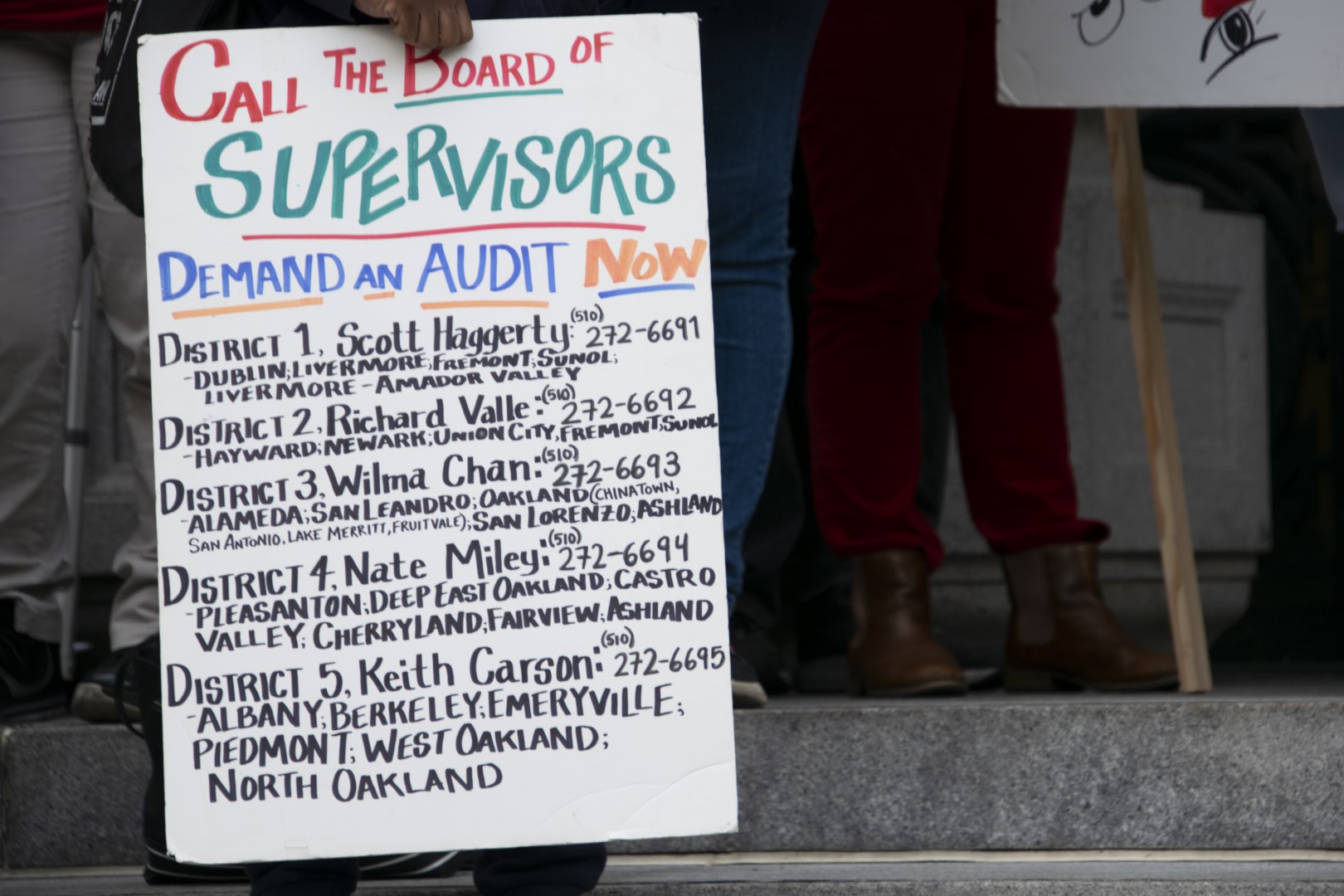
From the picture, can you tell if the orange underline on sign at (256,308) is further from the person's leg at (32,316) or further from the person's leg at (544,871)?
the person's leg at (32,316)

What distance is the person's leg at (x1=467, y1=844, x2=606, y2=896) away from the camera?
1604 mm

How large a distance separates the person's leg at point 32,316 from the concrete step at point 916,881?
438 millimetres

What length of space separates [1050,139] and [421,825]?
1.39 metres

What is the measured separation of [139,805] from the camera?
205 centimetres


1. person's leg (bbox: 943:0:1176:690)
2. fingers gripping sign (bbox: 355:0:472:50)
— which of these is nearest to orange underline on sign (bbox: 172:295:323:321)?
fingers gripping sign (bbox: 355:0:472:50)

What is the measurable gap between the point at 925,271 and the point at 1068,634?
54cm

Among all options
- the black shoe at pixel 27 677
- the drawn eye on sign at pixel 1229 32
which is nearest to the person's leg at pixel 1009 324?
the drawn eye on sign at pixel 1229 32

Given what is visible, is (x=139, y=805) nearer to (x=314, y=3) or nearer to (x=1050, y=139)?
(x=314, y=3)

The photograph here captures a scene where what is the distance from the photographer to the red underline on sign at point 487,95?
1584mm

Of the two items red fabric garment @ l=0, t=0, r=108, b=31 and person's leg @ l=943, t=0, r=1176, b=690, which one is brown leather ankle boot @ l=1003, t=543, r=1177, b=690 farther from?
red fabric garment @ l=0, t=0, r=108, b=31

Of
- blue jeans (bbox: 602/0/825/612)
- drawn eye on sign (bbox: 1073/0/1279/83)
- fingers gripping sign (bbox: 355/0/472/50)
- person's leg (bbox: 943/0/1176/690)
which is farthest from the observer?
person's leg (bbox: 943/0/1176/690)

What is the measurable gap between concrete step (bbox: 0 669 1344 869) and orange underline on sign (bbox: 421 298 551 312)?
681 millimetres

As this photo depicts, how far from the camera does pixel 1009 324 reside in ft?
7.75

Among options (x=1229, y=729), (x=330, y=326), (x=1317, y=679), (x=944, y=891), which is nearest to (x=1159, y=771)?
(x=1229, y=729)
